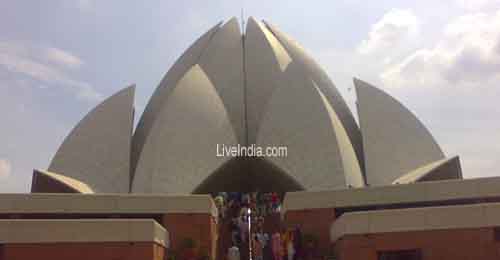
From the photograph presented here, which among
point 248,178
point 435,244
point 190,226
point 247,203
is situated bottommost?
point 435,244

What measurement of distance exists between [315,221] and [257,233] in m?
1.06

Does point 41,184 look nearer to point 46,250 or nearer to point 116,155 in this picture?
point 116,155

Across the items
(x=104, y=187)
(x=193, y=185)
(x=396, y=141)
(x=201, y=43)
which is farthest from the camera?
(x=201, y=43)

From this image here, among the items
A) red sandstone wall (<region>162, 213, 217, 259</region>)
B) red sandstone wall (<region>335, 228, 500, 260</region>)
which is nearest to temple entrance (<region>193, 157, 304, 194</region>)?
red sandstone wall (<region>162, 213, 217, 259</region>)

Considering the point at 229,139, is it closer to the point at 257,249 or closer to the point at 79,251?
the point at 257,249

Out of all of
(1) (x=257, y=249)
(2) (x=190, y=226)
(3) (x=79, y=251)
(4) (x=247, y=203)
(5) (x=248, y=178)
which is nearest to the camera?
(3) (x=79, y=251)

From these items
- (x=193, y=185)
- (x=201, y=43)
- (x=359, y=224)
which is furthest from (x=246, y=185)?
(x=359, y=224)

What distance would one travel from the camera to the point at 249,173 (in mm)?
16953

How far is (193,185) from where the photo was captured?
14273 mm

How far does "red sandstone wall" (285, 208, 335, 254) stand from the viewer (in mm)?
10836

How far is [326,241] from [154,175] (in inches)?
203

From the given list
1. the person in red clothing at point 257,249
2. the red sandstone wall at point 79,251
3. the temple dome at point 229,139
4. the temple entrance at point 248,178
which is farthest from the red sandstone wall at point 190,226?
the temple entrance at point 248,178

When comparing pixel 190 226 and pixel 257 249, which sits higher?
pixel 190 226

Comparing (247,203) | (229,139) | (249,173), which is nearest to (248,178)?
(249,173)
